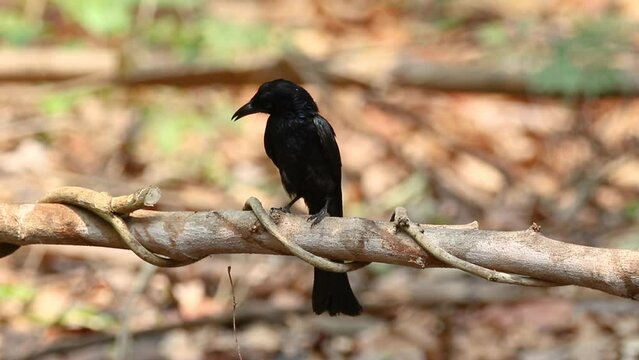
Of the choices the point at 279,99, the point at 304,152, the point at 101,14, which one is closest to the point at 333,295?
the point at 304,152

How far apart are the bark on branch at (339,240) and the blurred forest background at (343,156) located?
1.71 metres

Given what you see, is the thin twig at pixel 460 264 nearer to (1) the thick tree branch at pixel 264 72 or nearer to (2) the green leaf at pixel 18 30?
(1) the thick tree branch at pixel 264 72

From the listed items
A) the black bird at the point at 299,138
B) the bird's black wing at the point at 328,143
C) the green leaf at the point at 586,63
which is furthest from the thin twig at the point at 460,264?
the green leaf at the point at 586,63

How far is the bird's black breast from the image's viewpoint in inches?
159

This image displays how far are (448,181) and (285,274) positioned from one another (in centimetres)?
176

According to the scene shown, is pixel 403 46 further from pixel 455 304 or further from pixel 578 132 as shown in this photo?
pixel 455 304

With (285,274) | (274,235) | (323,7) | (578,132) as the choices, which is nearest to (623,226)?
(578,132)

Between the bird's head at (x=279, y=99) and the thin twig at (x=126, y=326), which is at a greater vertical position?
the bird's head at (x=279, y=99)

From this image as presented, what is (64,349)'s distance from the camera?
525cm

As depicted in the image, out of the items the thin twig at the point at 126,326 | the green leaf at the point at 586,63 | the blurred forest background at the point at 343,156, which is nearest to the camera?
the thin twig at the point at 126,326

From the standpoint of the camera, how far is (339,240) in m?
2.98

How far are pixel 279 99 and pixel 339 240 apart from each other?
3.84ft

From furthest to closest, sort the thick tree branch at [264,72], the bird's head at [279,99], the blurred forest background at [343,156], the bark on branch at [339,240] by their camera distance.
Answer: the thick tree branch at [264,72]
the blurred forest background at [343,156]
the bird's head at [279,99]
the bark on branch at [339,240]

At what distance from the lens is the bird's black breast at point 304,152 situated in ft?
13.2
